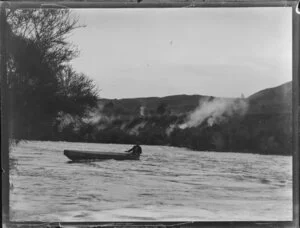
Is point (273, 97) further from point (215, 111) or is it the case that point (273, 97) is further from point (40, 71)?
point (40, 71)

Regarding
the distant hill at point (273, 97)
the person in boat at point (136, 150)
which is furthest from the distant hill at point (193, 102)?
the person in boat at point (136, 150)

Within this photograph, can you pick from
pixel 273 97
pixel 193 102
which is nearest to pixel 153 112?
pixel 193 102

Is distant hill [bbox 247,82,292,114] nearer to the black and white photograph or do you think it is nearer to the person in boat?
the black and white photograph

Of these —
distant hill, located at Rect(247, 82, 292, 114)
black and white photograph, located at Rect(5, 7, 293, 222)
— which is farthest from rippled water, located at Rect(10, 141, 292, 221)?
distant hill, located at Rect(247, 82, 292, 114)

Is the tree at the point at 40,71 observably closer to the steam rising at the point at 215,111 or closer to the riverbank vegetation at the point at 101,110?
the riverbank vegetation at the point at 101,110

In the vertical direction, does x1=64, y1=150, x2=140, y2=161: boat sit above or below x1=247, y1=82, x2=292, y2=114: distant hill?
below

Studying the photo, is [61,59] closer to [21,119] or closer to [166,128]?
[21,119]

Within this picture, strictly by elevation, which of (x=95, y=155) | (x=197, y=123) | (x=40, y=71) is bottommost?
(x=95, y=155)
